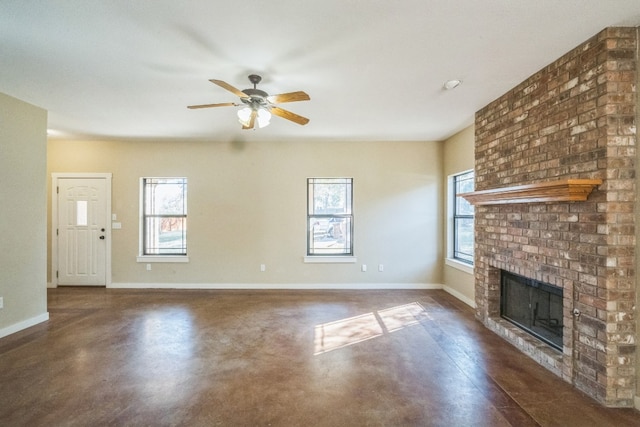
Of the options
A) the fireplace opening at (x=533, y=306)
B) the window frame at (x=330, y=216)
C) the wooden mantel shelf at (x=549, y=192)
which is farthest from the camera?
the window frame at (x=330, y=216)

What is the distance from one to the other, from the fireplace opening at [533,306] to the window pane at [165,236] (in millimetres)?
5168

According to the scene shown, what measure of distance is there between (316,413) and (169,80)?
319cm

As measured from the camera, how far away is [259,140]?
5.20m

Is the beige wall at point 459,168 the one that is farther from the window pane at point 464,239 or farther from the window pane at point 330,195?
the window pane at point 330,195

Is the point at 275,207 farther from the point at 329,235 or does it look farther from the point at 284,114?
the point at 284,114

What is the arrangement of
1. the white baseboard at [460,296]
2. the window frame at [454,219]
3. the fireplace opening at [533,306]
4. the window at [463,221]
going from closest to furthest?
the fireplace opening at [533,306] → the white baseboard at [460,296] → the window at [463,221] → the window frame at [454,219]

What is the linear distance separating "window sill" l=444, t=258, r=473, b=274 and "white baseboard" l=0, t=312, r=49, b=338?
5.85m

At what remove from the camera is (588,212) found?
7.20 ft

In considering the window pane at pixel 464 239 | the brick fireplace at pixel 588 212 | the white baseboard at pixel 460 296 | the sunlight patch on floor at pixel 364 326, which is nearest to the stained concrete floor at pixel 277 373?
the sunlight patch on floor at pixel 364 326

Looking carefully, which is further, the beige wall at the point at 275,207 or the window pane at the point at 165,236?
the window pane at the point at 165,236

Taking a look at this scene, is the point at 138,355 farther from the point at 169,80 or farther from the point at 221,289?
the point at 169,80

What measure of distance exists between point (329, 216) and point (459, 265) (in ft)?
7.69

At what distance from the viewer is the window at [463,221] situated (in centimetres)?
462

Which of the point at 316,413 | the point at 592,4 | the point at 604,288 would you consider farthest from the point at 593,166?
the point at 316,413
